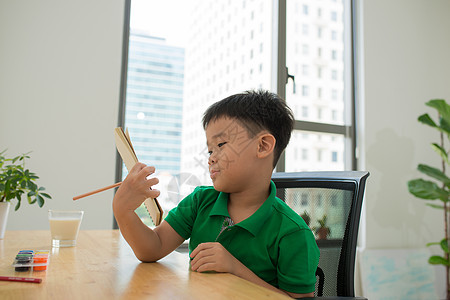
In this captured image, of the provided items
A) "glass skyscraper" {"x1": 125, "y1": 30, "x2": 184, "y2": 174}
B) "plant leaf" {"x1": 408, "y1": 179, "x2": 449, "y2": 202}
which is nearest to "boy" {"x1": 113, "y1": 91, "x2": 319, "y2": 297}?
"glass skyscraper" {"x1": 125, "y1": 30, "x2": 184, "y2": 174}

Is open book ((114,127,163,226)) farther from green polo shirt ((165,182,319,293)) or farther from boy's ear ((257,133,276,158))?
boy's ear ((257,133,276,158))

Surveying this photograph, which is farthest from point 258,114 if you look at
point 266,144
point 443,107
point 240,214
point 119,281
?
point 443,107

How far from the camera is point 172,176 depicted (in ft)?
8.43

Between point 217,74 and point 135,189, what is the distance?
7.38 feet

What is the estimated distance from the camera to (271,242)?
0.82 metres

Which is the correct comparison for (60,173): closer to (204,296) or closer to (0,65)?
(0,65)

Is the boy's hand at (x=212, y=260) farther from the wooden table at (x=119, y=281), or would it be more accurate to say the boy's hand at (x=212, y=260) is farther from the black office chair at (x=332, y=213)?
the black office chair at (x=332, y=213)

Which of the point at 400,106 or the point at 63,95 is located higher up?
the point at 400,106

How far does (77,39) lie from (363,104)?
7.68 feet

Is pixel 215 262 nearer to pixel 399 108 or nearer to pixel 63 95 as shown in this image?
pixel 63 95

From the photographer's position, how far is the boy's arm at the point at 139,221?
705 millimetres

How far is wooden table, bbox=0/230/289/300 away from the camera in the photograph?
522 millimetres

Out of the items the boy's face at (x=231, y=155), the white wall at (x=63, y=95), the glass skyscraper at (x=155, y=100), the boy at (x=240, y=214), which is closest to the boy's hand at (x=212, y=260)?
the boy at (x=240, y=214)

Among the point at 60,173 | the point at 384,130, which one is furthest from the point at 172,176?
the point at 384,130
